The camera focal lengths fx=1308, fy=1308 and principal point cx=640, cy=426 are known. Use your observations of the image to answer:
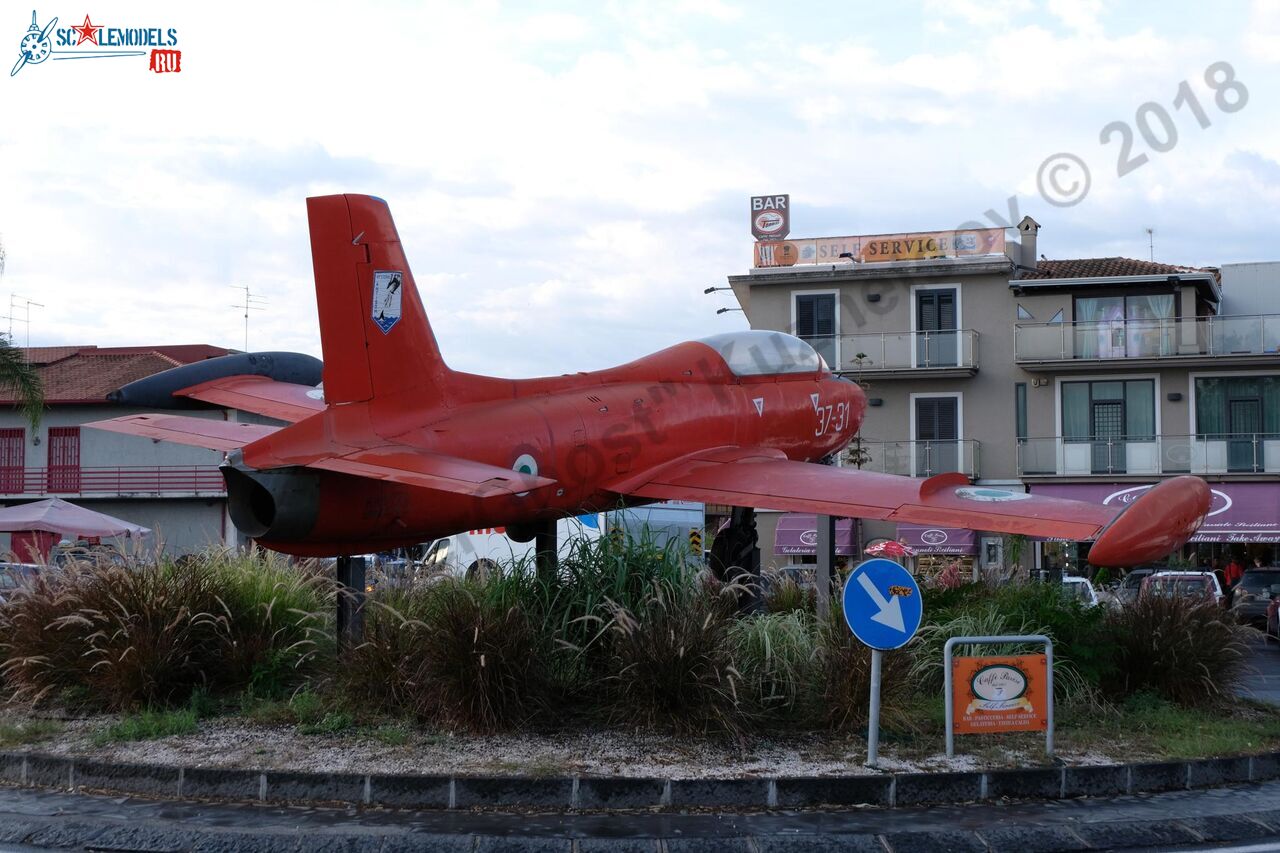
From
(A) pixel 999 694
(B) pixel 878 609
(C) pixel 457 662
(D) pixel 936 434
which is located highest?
(D) pixel 936 434

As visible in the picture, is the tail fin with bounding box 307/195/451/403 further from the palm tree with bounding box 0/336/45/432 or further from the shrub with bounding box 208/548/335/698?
the palm tree with bounding box 0/336/45/432

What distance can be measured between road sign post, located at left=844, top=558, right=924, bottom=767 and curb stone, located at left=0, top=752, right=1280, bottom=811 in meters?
0.65

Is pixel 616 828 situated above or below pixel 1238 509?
below

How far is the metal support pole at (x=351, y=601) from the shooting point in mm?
12562

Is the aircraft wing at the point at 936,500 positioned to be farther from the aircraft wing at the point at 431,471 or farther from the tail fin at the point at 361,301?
the aircraft wing at the point at 431,471

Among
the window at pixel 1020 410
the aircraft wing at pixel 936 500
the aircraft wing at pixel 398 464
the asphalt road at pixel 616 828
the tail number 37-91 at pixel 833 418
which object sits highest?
the window at pixel 1020 410

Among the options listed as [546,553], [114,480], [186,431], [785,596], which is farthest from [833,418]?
[114,480]

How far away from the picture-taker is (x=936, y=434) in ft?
149

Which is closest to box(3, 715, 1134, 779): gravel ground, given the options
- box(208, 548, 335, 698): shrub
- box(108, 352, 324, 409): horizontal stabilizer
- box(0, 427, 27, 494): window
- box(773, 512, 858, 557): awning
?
box(208, 548, 335, 698): shrub

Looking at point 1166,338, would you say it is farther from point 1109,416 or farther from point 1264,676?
point 1264,676

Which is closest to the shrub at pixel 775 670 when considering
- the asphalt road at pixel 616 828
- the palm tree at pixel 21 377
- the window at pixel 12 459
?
the asphalt road at pixel 616 828

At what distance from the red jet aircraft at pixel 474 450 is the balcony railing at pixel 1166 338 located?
30399 millimetres

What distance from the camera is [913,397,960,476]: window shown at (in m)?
44.7

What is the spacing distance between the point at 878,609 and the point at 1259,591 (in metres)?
25.2
